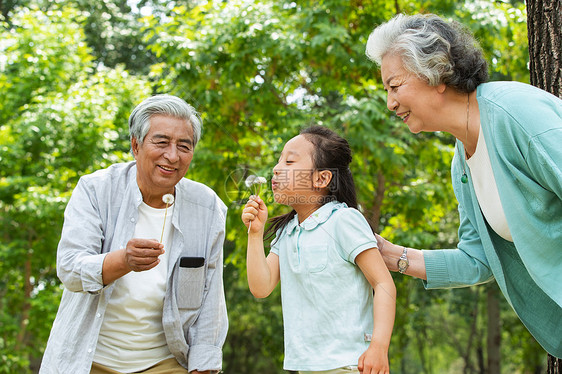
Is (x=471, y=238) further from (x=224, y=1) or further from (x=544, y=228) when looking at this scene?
(x=224, y=1)

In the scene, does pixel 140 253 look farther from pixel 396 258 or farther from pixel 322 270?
pixel 396 258

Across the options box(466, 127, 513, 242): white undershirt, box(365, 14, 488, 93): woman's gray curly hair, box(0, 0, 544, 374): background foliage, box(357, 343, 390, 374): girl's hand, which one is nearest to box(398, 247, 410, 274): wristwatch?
box(466, 127, 513, 242): white undershirt

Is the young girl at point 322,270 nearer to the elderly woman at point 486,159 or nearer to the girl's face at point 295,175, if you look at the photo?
the girl's face at point 295,175

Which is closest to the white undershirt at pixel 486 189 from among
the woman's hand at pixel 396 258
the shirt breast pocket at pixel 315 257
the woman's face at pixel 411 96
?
the woman's face at pixel 411 96

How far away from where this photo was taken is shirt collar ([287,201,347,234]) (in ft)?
7.52

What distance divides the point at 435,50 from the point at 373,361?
45.1 inches

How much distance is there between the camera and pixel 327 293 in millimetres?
2137

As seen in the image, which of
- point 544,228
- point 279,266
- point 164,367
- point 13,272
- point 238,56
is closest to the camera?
point 544,228

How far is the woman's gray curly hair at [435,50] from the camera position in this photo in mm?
2062

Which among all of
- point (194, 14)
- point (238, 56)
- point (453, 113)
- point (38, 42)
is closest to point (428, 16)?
point (453, 113)

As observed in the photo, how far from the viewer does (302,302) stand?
2.18 metres

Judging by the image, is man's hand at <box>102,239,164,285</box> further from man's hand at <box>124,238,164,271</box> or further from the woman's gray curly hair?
the woman's gray curly hair

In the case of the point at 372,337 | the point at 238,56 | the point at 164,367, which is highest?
the point at 238,56

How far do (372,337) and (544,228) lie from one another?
0.70 metres
